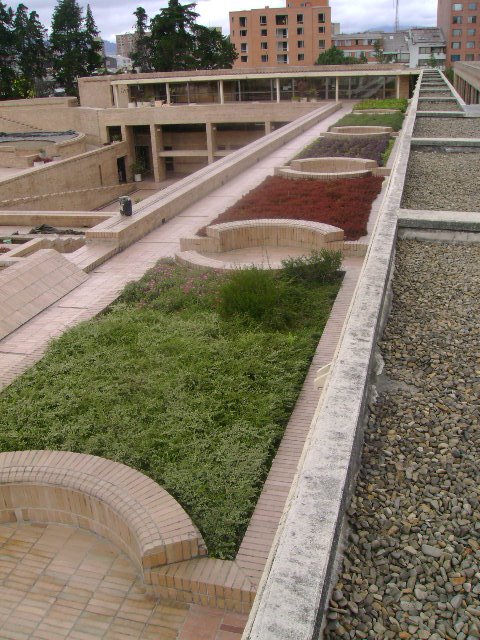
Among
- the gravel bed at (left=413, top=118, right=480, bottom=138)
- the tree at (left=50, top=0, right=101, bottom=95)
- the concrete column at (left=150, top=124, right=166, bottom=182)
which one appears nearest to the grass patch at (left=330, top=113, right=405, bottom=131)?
the gravel bed at (left=413, top=118, right=480, bottom=138)

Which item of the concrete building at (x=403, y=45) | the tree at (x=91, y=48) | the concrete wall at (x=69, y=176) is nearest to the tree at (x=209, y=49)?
the tree at (x=91, y=48)

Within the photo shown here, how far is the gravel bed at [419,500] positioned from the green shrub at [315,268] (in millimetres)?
3772

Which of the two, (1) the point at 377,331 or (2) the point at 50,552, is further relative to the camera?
(1) the point at 377,331

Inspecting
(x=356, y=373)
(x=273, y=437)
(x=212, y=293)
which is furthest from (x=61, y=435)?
(x=212, y=293)

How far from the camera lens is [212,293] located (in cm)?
1010

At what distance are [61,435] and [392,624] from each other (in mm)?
4174

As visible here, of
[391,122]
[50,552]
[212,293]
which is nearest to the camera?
[50,552]

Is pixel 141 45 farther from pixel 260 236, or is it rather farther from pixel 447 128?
pixel 260 236

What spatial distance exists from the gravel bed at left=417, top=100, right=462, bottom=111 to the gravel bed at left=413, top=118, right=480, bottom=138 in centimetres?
359

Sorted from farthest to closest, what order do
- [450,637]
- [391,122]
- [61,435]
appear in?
1. [391,122]
2. [61,435]
3. [450,637]

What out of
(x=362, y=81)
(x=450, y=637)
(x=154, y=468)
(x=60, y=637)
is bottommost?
(x=60, y=637)

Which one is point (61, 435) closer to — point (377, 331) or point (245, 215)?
point (377, 331)

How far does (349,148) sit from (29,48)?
152 ft

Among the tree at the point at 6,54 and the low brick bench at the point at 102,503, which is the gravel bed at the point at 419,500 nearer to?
the low brick bench at the point at 102,503
